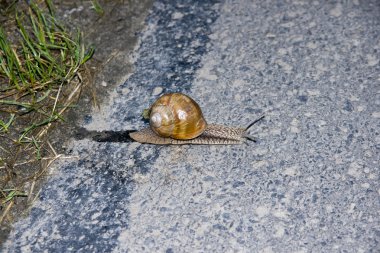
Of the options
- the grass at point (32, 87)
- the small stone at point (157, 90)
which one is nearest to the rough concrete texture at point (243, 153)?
the small stone at point (157, 90)

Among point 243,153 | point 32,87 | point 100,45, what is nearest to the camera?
point 243,153

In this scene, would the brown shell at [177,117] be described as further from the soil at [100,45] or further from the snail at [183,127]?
the soil at [100,45]

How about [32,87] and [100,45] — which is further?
[100,45]

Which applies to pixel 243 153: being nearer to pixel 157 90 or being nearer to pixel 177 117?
pixel 177 117

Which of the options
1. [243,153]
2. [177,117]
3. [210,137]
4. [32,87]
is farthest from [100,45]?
[243,153]

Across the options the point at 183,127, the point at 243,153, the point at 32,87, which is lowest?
the point at 243,153

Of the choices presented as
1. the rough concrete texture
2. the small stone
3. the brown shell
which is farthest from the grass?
the brown shell
